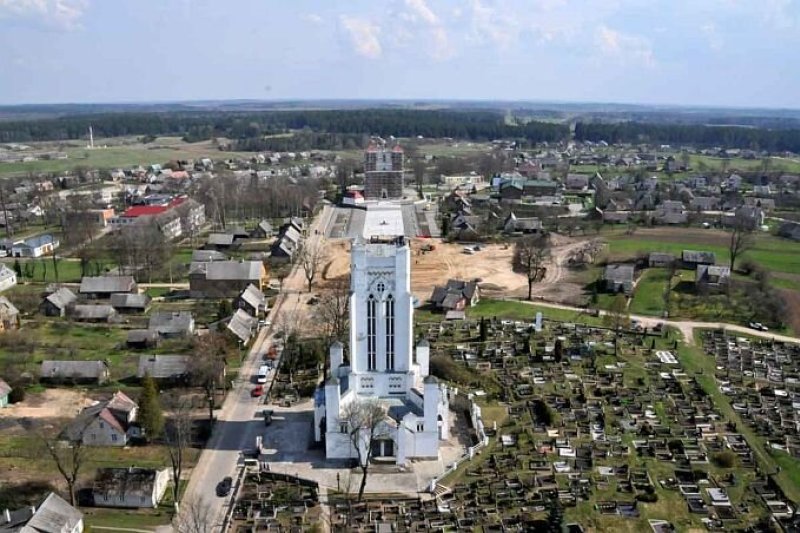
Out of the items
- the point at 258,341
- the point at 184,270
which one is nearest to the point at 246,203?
the point at 184,270

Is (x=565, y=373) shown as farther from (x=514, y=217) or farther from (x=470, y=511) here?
(x=514, y=217)

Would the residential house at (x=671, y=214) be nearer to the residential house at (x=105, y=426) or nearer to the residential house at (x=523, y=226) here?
the residential house at (x=523, y=226)

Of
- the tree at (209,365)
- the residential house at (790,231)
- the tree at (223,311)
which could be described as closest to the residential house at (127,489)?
the tree at (209,365)

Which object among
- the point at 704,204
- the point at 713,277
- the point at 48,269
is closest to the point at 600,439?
the point at 713,277

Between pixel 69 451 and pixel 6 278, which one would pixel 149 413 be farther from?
pixel 6 278

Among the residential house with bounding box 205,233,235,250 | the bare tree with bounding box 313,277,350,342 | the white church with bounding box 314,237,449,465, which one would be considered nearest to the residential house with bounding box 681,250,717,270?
the bare tree with bounding box 313,277,350,342

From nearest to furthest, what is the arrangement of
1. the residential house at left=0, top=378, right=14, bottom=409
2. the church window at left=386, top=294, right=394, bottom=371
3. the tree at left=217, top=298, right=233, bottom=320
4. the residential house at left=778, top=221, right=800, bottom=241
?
the church window at left=386, top=294, right=394, bottom=371, the residential house at left=0, top=378, right=14, bottom=409, the tree at left=217, top=298, right=233, bottom=320, the residential house at left=778, top=221, right=800, bottom=241

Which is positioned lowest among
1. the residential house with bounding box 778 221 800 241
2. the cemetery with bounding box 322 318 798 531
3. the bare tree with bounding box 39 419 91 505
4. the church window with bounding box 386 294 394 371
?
the cemetery with bounding box 322 318 798 531

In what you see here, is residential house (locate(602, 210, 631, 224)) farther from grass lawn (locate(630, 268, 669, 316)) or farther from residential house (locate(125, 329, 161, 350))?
residential house (locate(125, 329, 161, 350))
